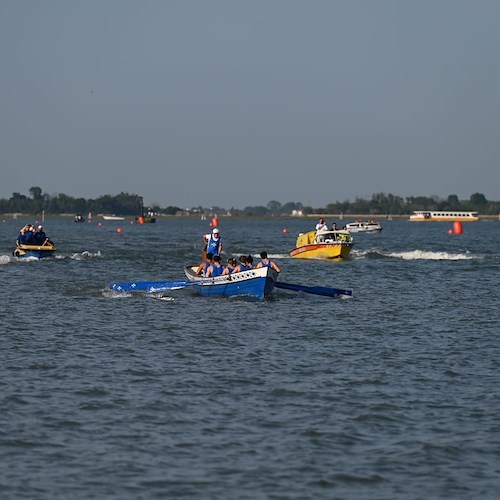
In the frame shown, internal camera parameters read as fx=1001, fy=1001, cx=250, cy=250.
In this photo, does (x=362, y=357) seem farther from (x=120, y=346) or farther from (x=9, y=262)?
(x=9, y=262)

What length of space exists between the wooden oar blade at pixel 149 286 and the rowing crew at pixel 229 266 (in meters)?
0.82

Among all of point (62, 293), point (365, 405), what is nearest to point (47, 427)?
point (365, 405)

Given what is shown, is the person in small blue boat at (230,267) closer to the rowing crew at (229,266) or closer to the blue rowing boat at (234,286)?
the rowing crew at (229,266)

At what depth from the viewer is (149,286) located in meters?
36.3

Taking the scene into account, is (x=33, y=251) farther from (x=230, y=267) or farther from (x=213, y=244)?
(x=230, y=267)

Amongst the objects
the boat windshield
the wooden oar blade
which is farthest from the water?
the boat windshield

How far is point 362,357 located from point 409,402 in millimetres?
5044

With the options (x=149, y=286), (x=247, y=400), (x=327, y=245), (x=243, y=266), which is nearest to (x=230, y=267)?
(x=243, y=266)

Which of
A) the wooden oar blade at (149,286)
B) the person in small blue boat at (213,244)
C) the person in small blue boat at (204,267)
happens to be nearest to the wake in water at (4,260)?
the wooden oar blade at (149,286)

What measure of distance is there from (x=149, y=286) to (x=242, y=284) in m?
4.20

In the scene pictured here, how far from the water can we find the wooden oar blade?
81.0 inches

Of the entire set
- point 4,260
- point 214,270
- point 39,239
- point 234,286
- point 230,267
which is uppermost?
point 39,239

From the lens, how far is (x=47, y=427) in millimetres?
15500

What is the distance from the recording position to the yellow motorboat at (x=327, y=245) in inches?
2395
